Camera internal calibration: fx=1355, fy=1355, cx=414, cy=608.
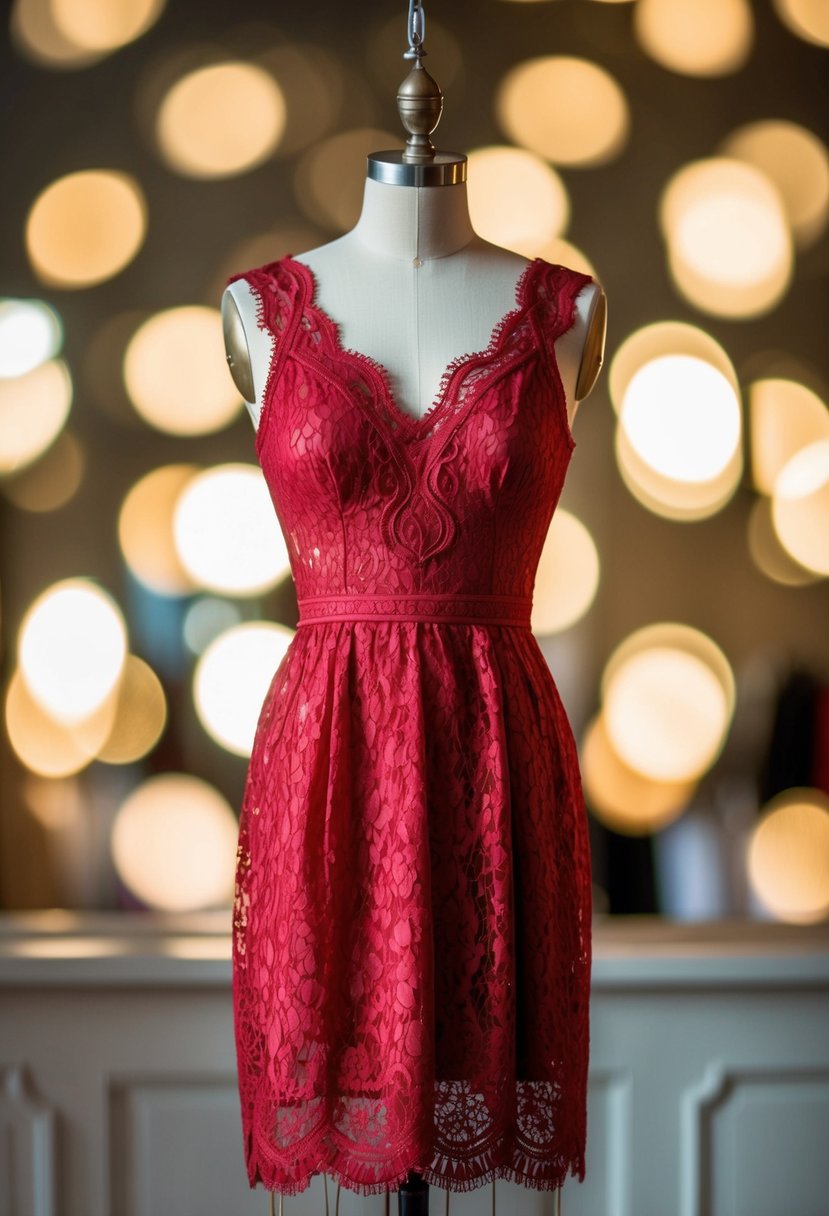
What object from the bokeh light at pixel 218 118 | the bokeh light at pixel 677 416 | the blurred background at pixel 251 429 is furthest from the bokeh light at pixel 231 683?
the bokeh light at pixel 218 118

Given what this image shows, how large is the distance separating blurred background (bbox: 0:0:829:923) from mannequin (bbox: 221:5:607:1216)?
974 mm

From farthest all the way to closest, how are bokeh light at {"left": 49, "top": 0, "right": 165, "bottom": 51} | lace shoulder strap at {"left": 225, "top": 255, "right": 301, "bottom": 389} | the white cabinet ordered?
bokeh light at {"left": 49, "top": 0, "right": 165, "bottom": 51}
the white cabinet
lace shoulder strap at {"left": 225, "top": 255, "right": 301, "bottom": 389}

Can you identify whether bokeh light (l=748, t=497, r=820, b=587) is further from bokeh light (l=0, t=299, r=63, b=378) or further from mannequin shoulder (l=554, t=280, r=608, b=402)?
bokeh light (l=0, t=299, r=63, b=378)

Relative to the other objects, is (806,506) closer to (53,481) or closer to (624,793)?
(624,793)

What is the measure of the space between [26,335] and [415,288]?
1.20 metres

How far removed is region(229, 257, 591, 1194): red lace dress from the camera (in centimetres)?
124

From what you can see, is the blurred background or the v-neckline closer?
the v-neckline

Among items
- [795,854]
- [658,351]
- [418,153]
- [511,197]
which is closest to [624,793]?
[795,854]

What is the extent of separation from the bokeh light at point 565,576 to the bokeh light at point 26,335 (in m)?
0.93

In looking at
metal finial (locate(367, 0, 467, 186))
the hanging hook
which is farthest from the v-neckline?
the hanging hook

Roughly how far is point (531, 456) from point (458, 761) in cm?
30

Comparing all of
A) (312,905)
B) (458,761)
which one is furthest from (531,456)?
(312,905)

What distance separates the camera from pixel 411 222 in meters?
1.39

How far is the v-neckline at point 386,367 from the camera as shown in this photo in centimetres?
130
